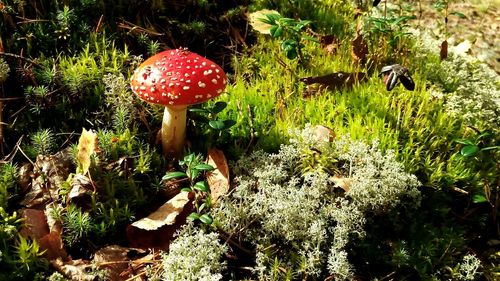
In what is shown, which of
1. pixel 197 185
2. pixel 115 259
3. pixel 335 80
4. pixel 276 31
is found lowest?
pixel 115 259

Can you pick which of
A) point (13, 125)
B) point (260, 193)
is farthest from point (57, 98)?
point (260, 193)

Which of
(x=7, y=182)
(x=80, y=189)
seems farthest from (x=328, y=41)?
(x=7, y=182)

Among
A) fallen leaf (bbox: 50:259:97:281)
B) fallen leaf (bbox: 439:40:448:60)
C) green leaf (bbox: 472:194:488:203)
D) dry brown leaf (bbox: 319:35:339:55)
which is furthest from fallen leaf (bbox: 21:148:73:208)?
fallen leaf (bbox: 439:40:448:60)

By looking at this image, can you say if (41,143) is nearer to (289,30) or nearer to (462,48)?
(289,30)

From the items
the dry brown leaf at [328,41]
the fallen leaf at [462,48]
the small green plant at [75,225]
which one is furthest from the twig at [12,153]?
the fallen leaf at [462,48]

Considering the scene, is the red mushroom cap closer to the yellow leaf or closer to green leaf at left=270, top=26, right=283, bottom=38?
the yellow leaf

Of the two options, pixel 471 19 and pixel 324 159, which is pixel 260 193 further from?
pixel 471 19

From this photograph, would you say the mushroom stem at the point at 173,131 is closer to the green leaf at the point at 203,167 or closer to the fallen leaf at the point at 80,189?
the green leaf at the point at 203,167
